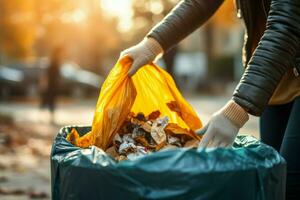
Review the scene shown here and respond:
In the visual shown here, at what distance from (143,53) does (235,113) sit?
70 cm

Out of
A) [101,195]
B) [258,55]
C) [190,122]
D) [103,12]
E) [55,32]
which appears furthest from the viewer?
[103,12]

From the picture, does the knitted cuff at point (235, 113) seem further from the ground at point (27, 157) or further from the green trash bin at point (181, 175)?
the ground at point (27, 157)

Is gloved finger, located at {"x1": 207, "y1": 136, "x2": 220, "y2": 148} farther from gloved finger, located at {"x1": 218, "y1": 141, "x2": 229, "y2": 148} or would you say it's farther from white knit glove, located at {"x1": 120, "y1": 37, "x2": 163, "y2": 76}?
white knit glove, located at {"x1": 120, "y1": 37, "x2": 163, "y2": 76}

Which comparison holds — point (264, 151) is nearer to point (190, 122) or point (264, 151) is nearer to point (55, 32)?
point (190, 122)

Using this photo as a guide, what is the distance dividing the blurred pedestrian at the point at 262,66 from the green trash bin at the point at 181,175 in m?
0.15

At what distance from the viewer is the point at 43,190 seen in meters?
5.97

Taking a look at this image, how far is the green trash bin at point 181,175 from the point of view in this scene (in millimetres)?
1911

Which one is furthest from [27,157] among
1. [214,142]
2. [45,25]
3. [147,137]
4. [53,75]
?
[45,25]

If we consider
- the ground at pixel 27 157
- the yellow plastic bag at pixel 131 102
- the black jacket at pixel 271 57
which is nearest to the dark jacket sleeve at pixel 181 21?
the yellow plastic bag at pixel 131 102

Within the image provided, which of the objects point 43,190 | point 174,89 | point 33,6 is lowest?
point 43,190

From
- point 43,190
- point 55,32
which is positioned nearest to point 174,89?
point 43,190

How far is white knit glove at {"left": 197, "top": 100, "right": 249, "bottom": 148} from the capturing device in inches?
83.7

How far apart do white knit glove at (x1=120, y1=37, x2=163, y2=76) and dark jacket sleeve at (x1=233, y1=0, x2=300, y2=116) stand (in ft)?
2.03

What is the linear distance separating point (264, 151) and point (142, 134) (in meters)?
0.59
